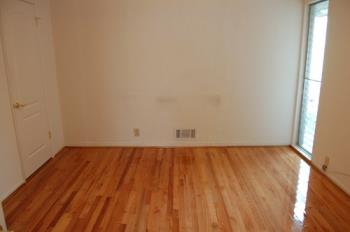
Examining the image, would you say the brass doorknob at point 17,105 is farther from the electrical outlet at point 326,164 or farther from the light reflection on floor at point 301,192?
the electrical outlet at point 326,164

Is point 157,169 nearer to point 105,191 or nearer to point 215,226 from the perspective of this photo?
point 105,191

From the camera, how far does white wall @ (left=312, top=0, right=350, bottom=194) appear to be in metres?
2.87

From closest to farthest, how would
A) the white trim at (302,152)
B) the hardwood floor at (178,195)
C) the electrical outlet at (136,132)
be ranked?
the hardwood floor at (178,195), the white trim at (302,152), the electrical outlet at (136,132)

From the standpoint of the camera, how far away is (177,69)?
402cm

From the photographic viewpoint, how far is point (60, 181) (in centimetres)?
322

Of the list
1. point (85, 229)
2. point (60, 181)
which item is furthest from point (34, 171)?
point (85, 229)

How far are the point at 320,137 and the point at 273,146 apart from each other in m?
0.99

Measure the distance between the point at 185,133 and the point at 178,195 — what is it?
1525 millimetres

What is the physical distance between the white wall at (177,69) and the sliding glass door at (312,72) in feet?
0.57

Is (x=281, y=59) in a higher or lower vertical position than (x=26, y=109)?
higher

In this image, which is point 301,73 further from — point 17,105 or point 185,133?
point 17,105

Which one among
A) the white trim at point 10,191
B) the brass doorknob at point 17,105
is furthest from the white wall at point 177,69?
the white trim at point 10,191

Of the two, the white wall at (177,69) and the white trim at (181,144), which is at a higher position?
the white wall at (177,69)

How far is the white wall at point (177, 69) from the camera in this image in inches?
151
